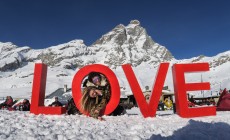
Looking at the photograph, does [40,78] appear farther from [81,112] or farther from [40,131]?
[40,131]

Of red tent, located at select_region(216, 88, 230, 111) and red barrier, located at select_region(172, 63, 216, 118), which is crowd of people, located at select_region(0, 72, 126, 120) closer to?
red barrier, located at select_region(172, 63, 216, 118)

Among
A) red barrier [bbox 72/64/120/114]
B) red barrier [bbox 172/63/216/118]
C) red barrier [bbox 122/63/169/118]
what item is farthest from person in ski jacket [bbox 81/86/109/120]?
red barrier [bbox 172/63/216/118]

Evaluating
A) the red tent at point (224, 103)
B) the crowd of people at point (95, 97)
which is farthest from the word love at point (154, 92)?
the red tent at point (224, 103)

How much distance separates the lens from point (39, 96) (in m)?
8.98

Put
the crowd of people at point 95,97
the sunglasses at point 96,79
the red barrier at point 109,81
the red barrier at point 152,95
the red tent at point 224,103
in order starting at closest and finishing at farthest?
the crowd of people at point 95,97
the red barrier at point 152,95
the red barrier at point 109,81
the sunglasses at point 96,79
the red tent at point 224,103

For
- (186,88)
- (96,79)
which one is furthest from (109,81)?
(186,88)

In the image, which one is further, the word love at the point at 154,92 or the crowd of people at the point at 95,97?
the word love at the point at 154,92

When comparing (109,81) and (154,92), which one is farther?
(109,81)

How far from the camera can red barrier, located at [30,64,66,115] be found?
870 centimetres

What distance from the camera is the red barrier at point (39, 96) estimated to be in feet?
28.5

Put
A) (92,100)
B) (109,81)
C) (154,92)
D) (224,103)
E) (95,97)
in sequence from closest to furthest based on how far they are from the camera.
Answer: (95,97)
(92,100)
(154,92)
(109,81)
(224,103)

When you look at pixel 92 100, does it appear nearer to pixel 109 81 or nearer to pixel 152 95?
pixel 109 81

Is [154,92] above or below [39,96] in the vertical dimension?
above

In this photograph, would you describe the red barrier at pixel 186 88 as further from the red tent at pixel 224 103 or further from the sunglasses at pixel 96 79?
the red tent at pixel 224 103
